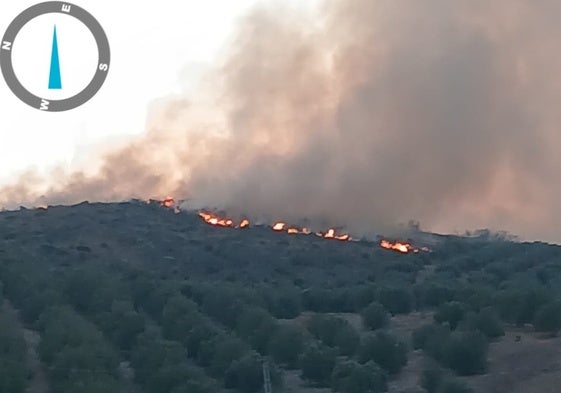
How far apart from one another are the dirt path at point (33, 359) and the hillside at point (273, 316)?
3.5 inches

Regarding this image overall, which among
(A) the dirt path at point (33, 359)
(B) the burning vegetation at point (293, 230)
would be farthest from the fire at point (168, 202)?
(A) the dirt path at point (33, 359)

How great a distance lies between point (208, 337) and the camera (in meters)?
44.6

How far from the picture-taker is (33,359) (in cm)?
4191

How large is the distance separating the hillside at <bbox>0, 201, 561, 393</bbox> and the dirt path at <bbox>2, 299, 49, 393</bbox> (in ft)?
0.29

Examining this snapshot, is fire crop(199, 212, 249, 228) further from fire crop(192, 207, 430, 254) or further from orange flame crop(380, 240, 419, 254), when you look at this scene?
orange flame crop(380, 240, 419, 254)

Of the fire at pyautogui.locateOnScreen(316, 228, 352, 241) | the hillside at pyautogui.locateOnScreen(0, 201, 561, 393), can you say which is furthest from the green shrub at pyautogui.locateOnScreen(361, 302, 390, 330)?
the fire at pyautogui.locateOnScreen(316, 228, 352, 241)

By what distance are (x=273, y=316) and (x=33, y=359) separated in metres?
15.0

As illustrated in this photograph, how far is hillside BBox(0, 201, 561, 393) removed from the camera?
38.3 meters

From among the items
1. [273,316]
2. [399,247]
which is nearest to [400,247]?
[399,247]

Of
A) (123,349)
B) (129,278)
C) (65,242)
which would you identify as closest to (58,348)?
(123,349)

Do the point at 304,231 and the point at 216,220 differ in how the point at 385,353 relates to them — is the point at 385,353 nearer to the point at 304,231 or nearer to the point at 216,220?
the point at 304,231

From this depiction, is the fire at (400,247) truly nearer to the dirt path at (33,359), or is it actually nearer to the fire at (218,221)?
the fire at (218,221)

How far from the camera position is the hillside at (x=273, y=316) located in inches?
1507

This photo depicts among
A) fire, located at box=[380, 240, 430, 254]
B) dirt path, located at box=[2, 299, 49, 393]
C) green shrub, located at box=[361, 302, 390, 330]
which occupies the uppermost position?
fire, located at box=[380, 240, 430, 254]
